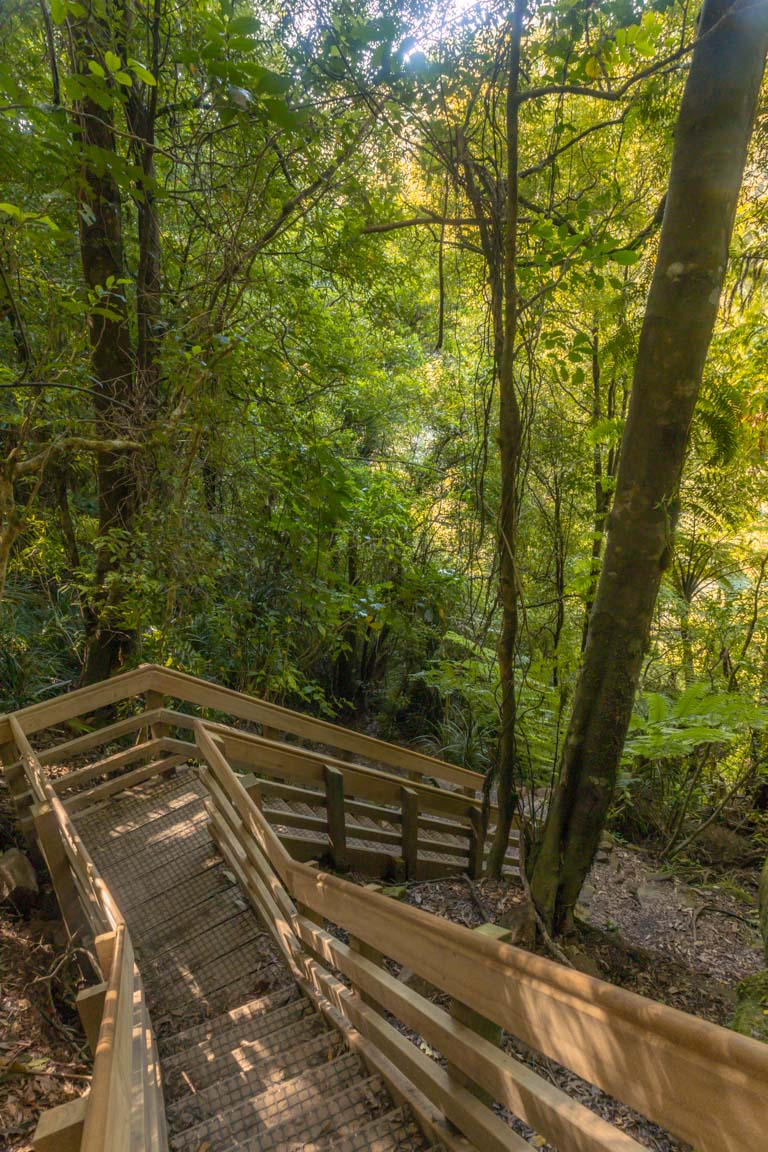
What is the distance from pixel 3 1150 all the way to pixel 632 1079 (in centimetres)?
242

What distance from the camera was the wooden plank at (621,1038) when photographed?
798 millimetres

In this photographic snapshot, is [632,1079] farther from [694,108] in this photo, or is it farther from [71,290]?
[71,290]

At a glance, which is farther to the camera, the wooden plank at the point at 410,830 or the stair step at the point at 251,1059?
the wooden plank at the point at 410,830

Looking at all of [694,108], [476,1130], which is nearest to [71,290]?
[694,108]

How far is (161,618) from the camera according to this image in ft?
17.1

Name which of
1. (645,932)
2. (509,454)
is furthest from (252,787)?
(645,932)

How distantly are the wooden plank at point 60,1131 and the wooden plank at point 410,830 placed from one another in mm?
3399

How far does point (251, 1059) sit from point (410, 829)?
231 centimetres

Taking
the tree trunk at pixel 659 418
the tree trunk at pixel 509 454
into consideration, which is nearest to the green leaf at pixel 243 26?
the tree trunk at pixel 509 454

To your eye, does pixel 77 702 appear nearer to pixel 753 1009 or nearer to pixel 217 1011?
pixel 217 1011

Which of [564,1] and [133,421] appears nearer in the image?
[564,1]

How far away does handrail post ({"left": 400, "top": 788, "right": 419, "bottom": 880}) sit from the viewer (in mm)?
4367

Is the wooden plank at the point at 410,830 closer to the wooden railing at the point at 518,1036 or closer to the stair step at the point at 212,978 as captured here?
the stair step at the point at 212,978

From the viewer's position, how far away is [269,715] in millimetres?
4559
